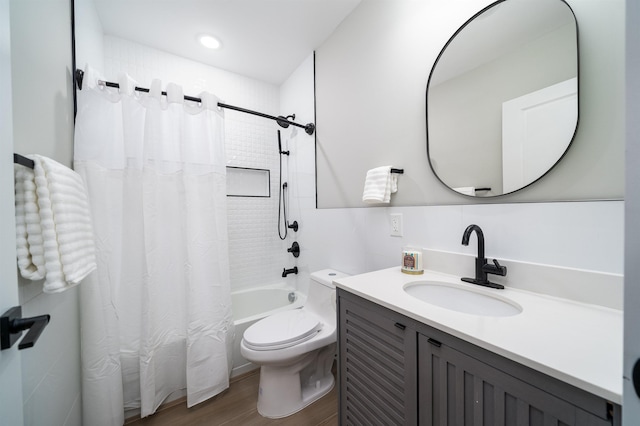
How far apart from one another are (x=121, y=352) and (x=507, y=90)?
2.38 m

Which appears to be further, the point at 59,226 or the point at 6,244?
the point at 59,226

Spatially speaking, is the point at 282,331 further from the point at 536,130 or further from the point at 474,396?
the point at 536,130

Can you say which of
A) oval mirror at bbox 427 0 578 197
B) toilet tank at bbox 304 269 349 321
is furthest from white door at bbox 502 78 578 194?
toilet tank at bbox 304 269 349 321

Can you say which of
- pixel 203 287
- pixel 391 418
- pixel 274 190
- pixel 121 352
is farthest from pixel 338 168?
pixel 121 352

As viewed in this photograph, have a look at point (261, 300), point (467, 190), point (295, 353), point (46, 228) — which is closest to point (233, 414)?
point (295, 353)

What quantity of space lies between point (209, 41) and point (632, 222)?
2537mm

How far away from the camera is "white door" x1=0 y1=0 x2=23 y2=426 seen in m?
0.44

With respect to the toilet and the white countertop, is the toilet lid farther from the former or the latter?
the white countertop

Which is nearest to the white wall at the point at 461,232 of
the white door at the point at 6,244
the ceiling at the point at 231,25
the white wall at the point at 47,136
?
the ceiling at the point at 231,25

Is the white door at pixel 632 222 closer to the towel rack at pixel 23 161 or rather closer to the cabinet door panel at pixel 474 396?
the cabinet door panel at pixel 474 396

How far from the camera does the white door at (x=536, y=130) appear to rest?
800 mm

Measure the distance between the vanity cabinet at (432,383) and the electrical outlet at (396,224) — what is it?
1.72 ft

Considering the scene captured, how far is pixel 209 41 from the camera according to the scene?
6.24 ft

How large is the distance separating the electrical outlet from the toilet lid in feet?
2.47
